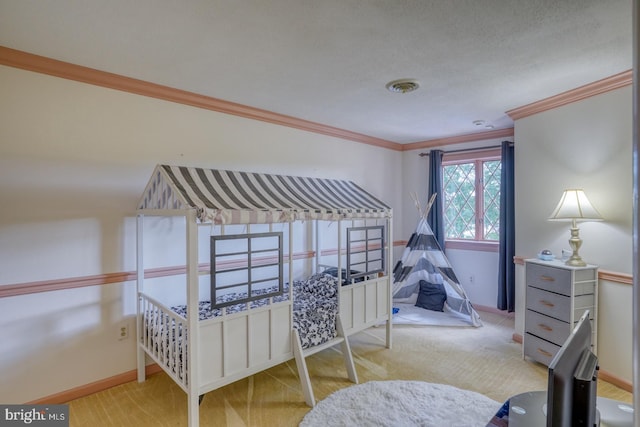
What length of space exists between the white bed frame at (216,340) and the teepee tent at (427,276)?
1620mm

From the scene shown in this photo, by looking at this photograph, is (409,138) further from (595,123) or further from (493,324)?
(493,324)

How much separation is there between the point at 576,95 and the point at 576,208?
996 mm

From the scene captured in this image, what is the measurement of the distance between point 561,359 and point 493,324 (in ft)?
11.9

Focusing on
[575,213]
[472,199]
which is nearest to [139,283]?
[575,213]

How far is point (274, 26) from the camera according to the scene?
183 centimetres

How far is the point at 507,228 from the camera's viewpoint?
12.9ft

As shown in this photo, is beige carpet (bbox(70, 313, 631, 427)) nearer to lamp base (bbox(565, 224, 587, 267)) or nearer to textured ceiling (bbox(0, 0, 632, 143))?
lamp base (bbox(565, 224, 587, 267))

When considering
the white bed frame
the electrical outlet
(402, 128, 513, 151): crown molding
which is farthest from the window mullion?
the electrical outlet

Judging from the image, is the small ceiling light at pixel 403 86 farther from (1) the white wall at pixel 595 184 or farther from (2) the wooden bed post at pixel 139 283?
(2) the wooden bed post at pixel 139 283

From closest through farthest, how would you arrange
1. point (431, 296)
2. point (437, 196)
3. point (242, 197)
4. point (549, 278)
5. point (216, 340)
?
point (216, 340)
point (242, 197)
point (549, 278)
point (431, 296)
point (437, 196)

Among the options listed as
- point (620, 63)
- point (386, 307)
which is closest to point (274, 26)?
point (620, 63)

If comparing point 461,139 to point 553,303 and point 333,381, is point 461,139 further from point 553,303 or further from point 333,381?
point 333,381

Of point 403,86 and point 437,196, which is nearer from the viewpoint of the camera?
point 403,86

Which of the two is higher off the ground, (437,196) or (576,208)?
(437,196)
